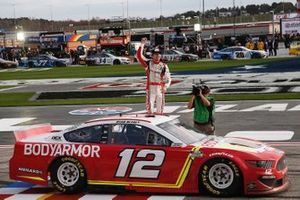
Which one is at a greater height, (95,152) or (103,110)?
(95,152)

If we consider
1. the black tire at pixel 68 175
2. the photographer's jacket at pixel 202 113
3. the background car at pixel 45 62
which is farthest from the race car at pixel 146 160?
the background car at pixel 45 62

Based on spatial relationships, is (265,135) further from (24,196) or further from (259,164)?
(24,196)

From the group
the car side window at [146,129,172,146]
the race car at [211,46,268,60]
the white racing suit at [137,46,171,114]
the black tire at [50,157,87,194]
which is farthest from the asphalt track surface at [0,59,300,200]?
the race car at [211,46,268,60]

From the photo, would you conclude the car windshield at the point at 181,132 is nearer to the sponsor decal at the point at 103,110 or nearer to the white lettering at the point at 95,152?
the white lettering at the point at 95,152

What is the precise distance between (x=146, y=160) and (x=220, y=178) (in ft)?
3.52

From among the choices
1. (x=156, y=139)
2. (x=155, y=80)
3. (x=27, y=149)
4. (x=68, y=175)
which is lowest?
(x=68, y=175)

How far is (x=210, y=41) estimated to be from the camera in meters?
77.6

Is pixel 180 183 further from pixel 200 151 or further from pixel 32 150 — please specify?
pixel 32 150

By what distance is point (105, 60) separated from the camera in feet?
164

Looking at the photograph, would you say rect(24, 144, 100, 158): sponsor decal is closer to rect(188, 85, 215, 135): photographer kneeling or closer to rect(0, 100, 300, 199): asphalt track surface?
rect(0, 100, 300, 199): asphalt track surface

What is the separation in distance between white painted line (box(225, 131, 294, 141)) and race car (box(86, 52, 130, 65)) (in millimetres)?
35786

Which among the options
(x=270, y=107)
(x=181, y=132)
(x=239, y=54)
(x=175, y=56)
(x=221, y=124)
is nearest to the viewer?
(x=181, y=132)

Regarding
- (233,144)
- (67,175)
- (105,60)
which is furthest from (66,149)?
(105,60)

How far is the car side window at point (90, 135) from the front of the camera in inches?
350
